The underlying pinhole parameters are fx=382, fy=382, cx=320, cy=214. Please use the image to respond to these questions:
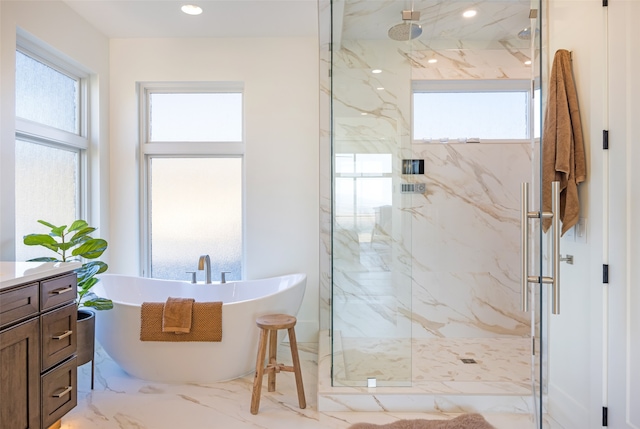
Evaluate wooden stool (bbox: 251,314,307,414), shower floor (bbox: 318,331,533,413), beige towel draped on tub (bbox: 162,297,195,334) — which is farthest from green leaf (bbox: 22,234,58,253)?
shower floor (bbox: 318,331,533,413)

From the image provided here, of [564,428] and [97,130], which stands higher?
[97,130]

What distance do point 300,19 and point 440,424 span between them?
9.44 feet

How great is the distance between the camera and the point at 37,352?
1.67m

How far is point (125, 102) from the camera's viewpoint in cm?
334

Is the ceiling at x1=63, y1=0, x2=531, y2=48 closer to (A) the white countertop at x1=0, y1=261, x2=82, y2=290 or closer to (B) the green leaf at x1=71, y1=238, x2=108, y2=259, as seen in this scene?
(B) the green leaf at x1=71, y1=238, x2=108, y2=259

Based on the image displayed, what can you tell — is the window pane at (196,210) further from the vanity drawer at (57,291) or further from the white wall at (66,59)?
the vanity drawer at (57,291)

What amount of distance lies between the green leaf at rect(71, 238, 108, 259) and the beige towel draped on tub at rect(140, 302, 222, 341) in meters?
0.45

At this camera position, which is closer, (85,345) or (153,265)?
Answer: (85,345)

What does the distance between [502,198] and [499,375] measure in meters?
1.49

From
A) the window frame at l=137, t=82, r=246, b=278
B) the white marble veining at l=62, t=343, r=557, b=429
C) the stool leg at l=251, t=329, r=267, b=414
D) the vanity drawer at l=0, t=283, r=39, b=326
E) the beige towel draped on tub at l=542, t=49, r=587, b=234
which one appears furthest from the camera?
the window frame at l=137, t=82, r=246, b=278

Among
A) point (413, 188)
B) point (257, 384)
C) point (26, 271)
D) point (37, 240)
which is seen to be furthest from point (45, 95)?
point (413, 188)

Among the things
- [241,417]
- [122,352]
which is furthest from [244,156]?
[241,417]

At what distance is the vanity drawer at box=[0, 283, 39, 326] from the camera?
1.48m

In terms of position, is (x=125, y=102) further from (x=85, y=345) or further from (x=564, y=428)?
(x=564, y=428)
